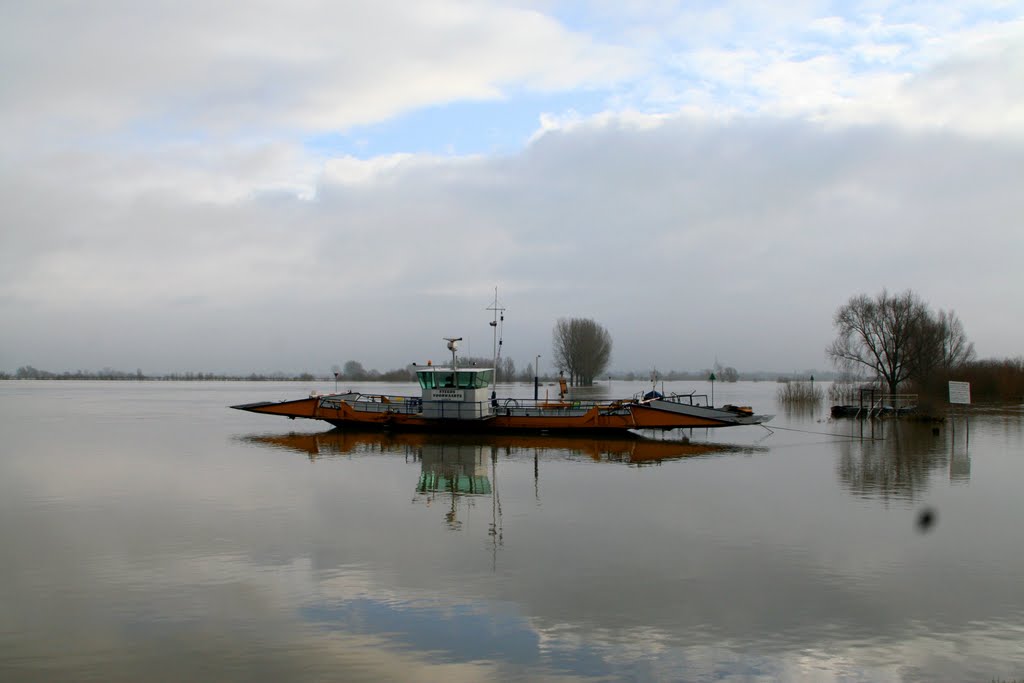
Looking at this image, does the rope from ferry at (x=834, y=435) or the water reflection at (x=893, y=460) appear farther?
the rope from ferry at (x=834, y=435)

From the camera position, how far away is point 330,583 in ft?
36.2

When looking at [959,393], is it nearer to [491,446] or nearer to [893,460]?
[893,460]

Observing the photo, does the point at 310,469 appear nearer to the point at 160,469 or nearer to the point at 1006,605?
the point at 160,469

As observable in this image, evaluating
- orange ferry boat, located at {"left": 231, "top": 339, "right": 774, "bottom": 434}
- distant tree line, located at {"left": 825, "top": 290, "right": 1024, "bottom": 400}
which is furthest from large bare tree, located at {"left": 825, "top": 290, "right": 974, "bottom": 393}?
orange ferry boat, located at {"left": 231, "top": 339, "right": 774, "bottom": 434}

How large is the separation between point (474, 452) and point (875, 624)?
2014 cm

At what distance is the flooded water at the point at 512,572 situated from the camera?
8359 millimetres

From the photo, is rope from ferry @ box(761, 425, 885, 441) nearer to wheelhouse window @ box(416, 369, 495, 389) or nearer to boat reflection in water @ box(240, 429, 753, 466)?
boat reflection in water @ box(240, 429, 753, 466)

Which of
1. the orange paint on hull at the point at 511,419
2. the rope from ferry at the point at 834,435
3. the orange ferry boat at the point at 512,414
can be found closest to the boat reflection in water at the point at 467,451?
the orange paint on hull at the point at 511,419

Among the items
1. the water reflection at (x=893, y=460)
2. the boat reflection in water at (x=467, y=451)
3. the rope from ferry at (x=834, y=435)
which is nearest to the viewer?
the boat reflection in water at (x=467, y=451)

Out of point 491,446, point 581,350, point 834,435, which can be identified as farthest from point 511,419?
point 581,350

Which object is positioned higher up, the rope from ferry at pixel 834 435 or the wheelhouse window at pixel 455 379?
the wheelhouse window at pixel 455 379

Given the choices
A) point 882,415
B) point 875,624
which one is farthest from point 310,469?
point 882,415

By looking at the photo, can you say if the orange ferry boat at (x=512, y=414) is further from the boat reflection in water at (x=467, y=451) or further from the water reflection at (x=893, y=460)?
the water reflection at (x=893, y=460)

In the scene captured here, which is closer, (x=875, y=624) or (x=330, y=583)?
(x=875, y=624)
